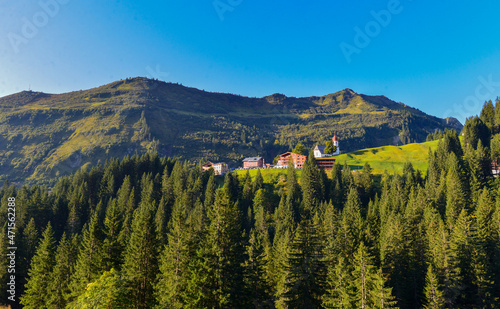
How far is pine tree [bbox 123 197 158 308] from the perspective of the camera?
37.3 metres

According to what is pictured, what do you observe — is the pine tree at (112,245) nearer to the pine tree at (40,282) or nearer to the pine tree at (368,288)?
the pine tree at (40,282)

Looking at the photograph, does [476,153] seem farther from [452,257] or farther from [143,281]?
[143,281]

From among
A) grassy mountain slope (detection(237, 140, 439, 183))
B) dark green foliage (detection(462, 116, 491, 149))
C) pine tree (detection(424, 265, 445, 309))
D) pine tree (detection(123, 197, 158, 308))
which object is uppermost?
dark green foliage (detection(462, 116, 491, 149))

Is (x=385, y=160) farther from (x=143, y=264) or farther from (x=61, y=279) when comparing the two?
(x=61, y=279)

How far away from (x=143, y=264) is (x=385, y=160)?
15945 cm

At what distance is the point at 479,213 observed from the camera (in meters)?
66.9

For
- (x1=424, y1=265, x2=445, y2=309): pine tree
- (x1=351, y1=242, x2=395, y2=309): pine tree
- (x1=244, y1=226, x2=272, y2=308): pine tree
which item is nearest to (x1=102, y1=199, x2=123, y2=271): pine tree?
(x1=244, y1=226, x2=272, y2=308): pine tree

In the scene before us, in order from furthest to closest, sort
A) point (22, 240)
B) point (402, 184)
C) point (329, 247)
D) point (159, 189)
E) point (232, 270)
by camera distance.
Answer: point (159, 189) < point (402, 184) < point (22, 240) < point (329, 247) < point (232, 270)

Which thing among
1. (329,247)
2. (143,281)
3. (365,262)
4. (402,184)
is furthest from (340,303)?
(402,184)

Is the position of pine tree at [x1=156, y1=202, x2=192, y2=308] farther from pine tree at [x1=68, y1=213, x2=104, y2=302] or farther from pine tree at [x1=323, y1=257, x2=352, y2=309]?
pine tree at [x1=323, y1=257, x2=352, y2=309]

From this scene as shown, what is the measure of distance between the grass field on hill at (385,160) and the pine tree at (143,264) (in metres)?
104

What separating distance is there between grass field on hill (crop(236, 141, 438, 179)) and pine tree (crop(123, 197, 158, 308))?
104 m

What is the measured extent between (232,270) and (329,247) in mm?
25895

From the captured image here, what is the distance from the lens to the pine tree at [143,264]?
37312 mm
